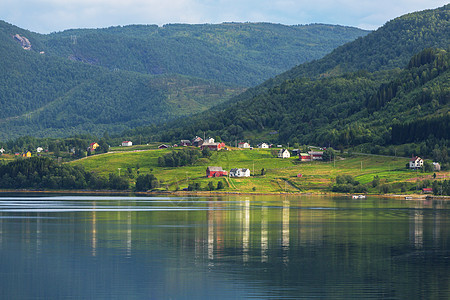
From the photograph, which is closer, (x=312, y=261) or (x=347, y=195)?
(x=312, y=261)

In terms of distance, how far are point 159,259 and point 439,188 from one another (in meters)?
139

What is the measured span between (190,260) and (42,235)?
107ft

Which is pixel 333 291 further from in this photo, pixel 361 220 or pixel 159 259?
pixel 361 220

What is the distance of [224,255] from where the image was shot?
251 feet

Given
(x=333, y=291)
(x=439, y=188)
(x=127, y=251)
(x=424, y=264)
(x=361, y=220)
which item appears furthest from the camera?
(x=439, y=188)

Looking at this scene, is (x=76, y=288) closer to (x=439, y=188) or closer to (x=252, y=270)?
(x=252, y=270)

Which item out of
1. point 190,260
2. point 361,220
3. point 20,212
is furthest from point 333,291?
point 20,212

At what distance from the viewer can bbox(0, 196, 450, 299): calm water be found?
58.2 meters

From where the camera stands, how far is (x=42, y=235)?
9650cm

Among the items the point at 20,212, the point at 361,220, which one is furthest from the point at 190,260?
the point at 20,212

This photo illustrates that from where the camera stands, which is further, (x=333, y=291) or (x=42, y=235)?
(x=42, y=235)

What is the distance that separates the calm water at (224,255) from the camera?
191 ft

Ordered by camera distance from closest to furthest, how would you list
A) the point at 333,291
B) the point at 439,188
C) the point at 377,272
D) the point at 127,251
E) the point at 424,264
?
the point at 333,291
the point at 377,272
the point at 424,264
the point at 127,251
the point at 439,188

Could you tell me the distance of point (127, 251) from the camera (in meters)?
79.8
